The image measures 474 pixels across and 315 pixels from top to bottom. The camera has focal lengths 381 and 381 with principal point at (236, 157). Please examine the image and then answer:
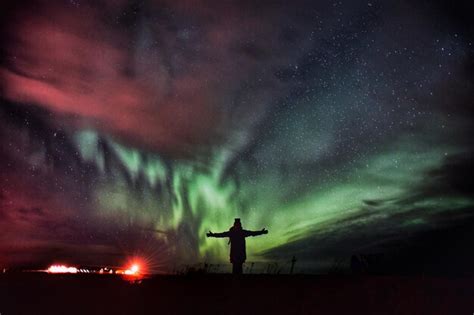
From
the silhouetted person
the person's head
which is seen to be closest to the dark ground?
the silhouetted person

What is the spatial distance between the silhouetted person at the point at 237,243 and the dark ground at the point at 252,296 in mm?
6222

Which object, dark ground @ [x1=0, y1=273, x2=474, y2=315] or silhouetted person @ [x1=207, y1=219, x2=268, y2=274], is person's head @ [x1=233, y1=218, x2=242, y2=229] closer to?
silhouetted person @ [x1=207, y1=219, x2=268, y2=274]

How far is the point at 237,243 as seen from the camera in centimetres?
1692

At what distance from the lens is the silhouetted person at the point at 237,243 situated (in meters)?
16.3

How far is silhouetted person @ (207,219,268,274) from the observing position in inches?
642

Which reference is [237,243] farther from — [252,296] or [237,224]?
[252,296]

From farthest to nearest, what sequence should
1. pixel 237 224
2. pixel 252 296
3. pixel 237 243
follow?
1. pixel 237 224
2. pixel 237 243
3. pixel 252 296

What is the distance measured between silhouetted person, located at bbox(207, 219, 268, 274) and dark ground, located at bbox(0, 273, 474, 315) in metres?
6.22

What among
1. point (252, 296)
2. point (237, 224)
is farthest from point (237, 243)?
point (252, 296)

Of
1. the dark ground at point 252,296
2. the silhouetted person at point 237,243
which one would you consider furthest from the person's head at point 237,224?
the dark ground at point 252,296

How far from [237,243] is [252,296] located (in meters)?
9.05

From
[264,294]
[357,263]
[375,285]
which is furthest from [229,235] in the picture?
[375,285]

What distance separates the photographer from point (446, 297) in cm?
657

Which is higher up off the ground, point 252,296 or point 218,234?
point 218,234
